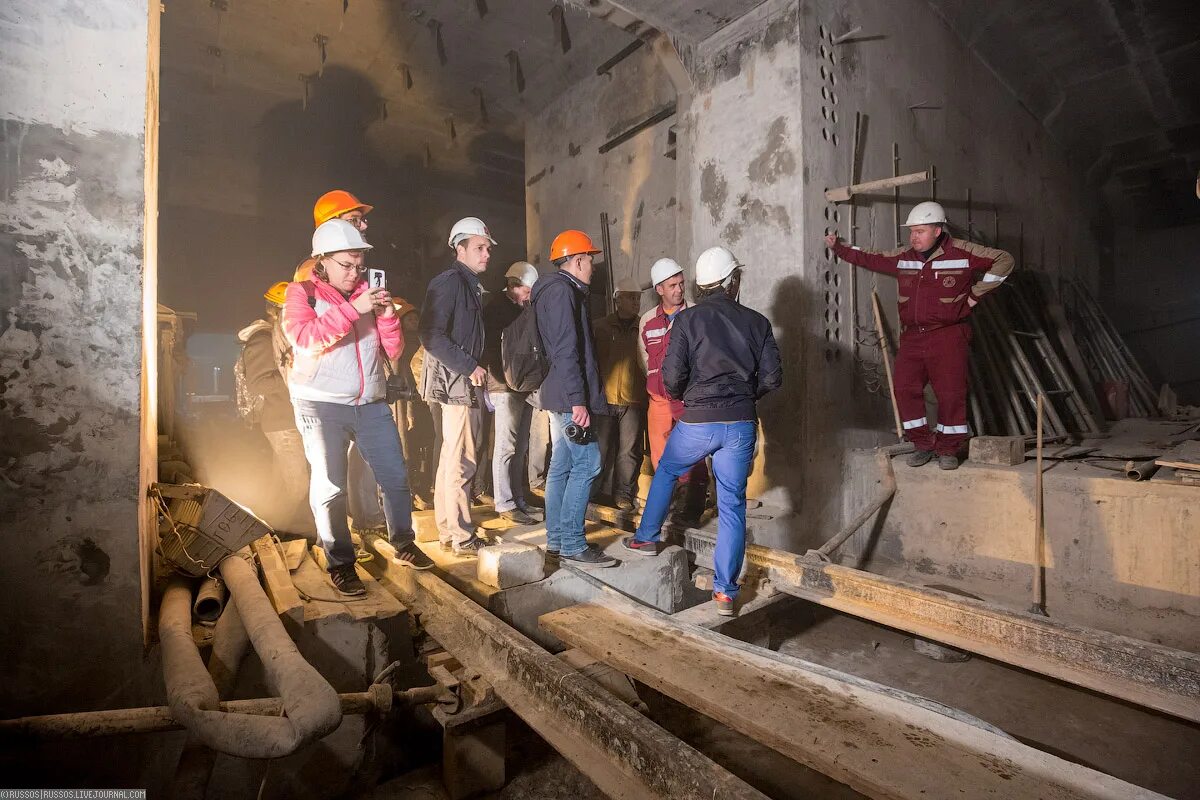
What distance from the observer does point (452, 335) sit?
3936mm

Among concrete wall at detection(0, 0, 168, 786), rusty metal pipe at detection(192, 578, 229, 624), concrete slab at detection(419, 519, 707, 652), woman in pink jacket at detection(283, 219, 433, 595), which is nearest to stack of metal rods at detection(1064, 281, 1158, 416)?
concrete slab at detection(419, 519, 707, 652)

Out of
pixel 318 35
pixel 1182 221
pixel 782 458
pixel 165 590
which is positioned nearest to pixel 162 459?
pixel 165 590

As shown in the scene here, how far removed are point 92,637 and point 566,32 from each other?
698cm

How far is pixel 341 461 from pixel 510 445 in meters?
1.53

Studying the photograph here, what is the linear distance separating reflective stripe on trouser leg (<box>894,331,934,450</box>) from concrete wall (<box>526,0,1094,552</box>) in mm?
333

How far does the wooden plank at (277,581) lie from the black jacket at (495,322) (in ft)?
6.55

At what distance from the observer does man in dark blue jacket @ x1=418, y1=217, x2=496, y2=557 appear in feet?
12.9

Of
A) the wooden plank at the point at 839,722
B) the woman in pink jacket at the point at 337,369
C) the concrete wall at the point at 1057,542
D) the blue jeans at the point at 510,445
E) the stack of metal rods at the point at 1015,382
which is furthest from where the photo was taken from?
the stack of metal rods at the point at 1015,382

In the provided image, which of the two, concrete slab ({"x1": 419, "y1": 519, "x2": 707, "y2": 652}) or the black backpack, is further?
the black backpack

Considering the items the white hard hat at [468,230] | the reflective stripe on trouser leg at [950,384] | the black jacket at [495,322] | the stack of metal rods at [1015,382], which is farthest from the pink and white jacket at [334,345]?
the stack of metal rods at [1015,382]

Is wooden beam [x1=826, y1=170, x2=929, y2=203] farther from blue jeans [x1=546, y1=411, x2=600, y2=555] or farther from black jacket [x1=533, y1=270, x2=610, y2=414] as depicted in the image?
blue jeans [x1=546, y1=411, x2=600, y2=555]

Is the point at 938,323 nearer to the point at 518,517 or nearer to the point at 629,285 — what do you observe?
the point at 629,285

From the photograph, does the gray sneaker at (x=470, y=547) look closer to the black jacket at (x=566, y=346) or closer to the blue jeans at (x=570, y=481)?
the blue jeans at (x=570, y=481)

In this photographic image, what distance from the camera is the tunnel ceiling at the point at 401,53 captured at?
6555 millimetres
